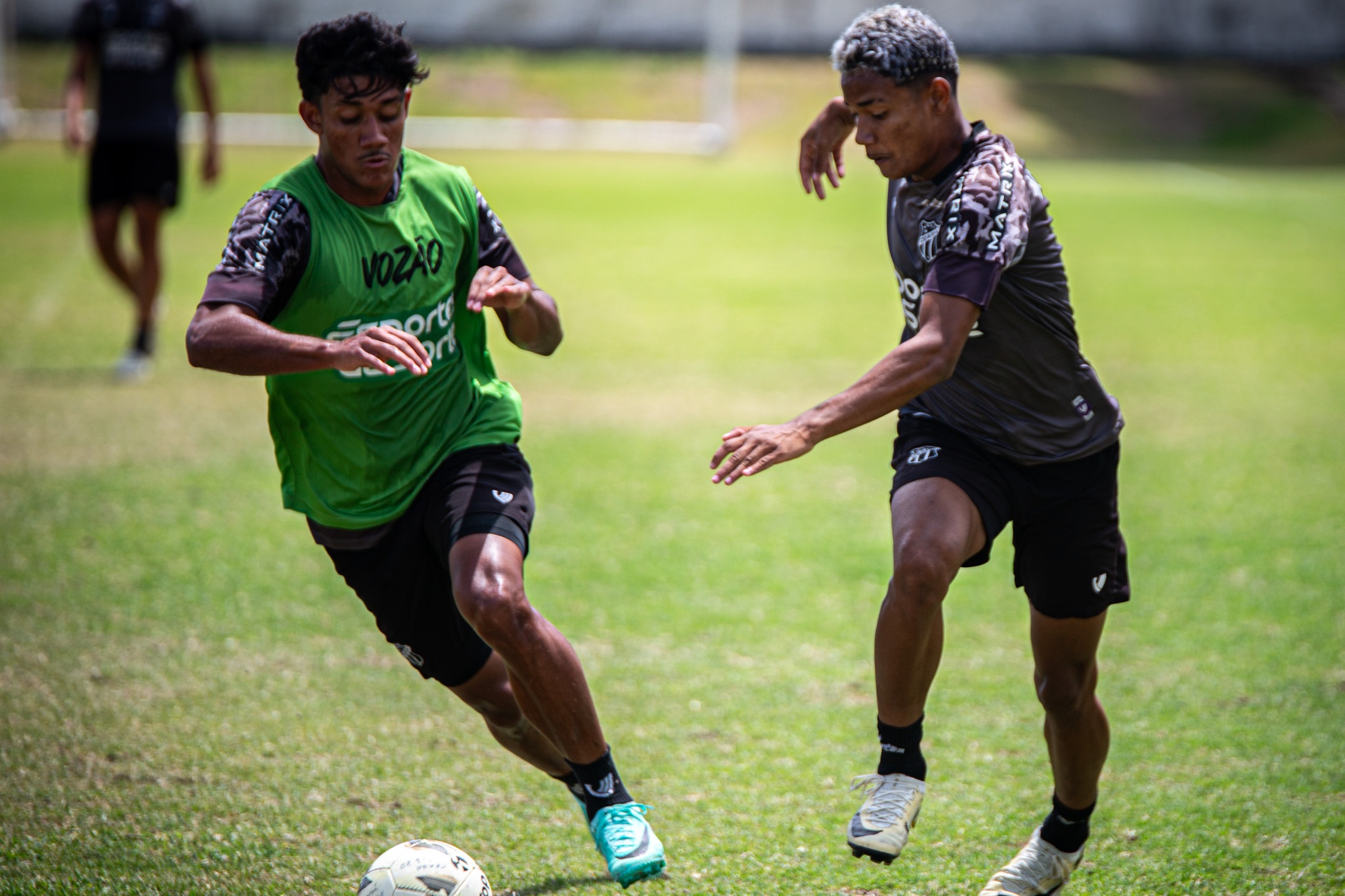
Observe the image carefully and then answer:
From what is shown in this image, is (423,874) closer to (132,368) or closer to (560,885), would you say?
(560,885)

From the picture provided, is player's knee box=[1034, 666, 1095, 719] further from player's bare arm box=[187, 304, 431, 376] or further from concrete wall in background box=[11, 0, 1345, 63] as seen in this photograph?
concrete wall in background box=[11, 0, 1345, 63]

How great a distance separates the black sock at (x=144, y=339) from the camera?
33.6ft

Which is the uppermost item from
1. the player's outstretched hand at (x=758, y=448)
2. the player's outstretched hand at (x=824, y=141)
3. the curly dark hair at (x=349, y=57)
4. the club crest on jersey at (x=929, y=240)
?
the curly dark hair at (x=349, y=57)

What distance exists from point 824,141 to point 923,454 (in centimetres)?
110

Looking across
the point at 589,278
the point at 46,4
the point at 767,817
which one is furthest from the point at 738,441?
the point at 46,4

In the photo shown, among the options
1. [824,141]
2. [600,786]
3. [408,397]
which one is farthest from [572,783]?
[824,141]

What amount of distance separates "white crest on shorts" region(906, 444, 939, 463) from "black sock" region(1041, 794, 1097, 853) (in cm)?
112

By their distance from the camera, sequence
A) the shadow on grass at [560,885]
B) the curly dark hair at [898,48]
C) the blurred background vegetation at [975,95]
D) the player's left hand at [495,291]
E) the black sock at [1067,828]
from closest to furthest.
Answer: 1. the curly dark hair at [898,48]
2. the player's left hand at [495,291]
3. the shadow on grass at [560,885]
4. the black sock at [1067,828]
5. the blurred background vegetation at [975,95]

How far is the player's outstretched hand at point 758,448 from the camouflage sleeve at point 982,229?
574 mm

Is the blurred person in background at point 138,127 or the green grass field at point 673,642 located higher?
the blurred person in background at point 138,127

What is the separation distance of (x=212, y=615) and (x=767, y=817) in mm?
2975

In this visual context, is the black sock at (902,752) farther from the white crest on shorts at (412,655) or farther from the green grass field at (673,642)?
the white crest on shorts at (412,655)

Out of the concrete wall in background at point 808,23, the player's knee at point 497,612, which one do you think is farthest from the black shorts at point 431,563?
the concrete wall in background at point 808,23

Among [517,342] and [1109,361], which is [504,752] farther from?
[1109,361]
